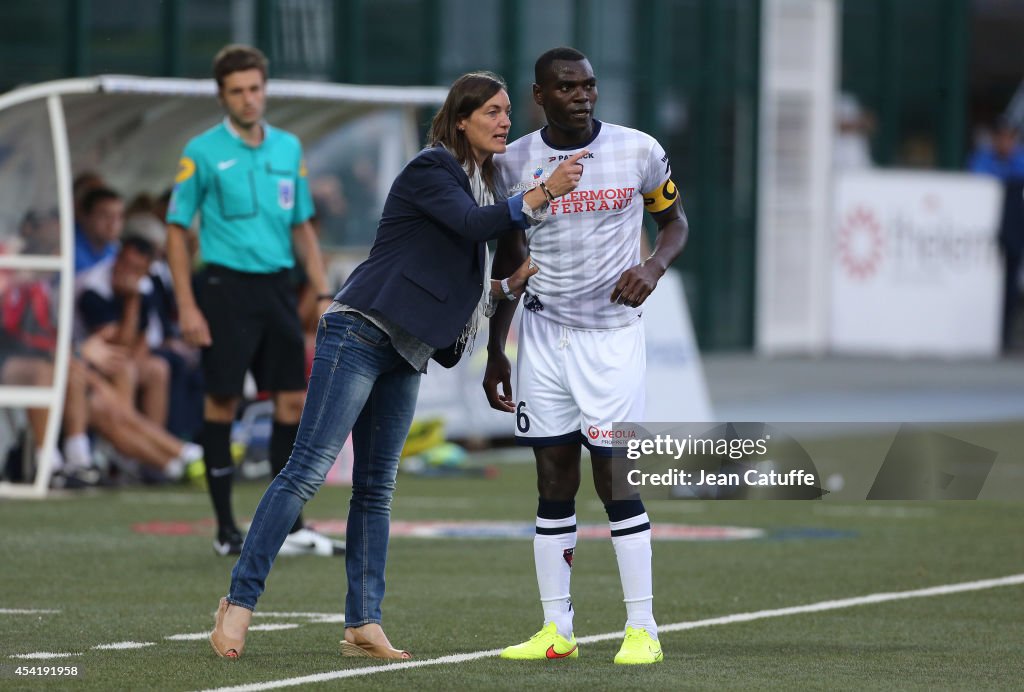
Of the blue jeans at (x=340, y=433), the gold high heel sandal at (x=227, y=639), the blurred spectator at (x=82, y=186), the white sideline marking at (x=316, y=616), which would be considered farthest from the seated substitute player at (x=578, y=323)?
the blurred spectator at (x=82, y=186)

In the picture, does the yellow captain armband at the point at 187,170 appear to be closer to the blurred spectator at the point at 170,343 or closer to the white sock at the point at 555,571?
the white sock at the point at 555,571

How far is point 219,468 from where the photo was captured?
412 inches

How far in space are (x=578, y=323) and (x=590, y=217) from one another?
1.21 ft

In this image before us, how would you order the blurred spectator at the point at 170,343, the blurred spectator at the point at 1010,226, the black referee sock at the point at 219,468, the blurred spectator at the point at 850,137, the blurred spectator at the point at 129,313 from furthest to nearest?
the blurred spectator at the point at 850,137, the blurred spectator at the point at 1010,226, the blurred spectator at the point at 170,343, the blurred spectator at the point at 129,313, the black referee sock at the point at 219,468

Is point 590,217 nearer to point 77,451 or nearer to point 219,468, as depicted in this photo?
point 219,468

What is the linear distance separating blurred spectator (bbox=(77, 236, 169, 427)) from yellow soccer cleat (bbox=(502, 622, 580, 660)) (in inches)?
289

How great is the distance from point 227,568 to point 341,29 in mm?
12403

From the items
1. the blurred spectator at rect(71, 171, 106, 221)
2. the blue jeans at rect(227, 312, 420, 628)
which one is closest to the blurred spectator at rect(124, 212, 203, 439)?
the blurred spectator at rect(71, 171, 106, 221)

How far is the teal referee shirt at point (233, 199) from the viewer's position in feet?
34.2

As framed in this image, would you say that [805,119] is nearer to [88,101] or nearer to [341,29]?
[341,29]

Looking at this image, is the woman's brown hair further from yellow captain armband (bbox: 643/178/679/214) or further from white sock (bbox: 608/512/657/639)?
white sock (bbox: 608/512/657/639)

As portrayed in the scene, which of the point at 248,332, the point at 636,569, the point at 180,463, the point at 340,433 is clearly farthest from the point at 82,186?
the point at 636,569

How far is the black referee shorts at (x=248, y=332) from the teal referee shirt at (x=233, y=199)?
0.08 meters

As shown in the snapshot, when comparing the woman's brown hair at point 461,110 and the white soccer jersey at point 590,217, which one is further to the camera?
the white soccer jersey at point 590,217
